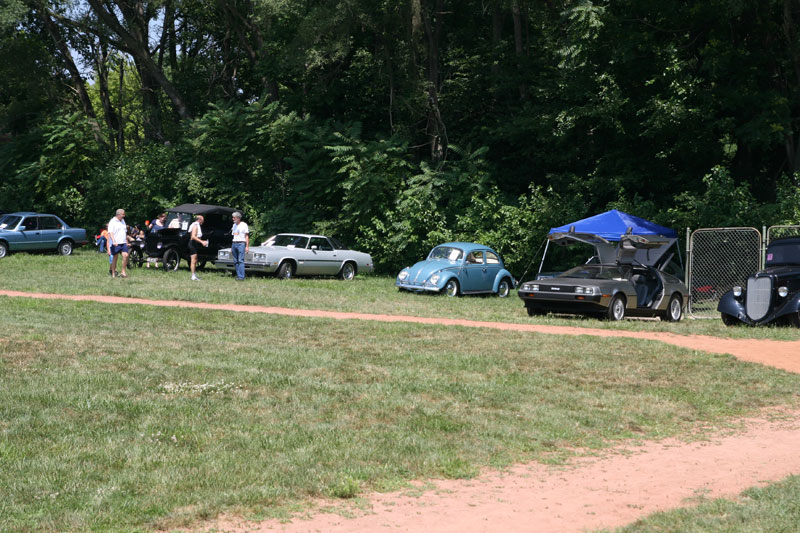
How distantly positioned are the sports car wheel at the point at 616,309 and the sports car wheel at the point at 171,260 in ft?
47.8

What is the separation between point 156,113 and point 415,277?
90.5 feet

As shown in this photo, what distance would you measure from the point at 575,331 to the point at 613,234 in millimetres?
8344

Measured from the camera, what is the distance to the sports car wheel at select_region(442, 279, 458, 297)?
23875 millimetres

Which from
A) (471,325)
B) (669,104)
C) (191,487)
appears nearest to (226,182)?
(669,104)

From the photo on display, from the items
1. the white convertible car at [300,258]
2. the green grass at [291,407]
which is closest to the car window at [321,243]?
the white convertible car at [300,258]

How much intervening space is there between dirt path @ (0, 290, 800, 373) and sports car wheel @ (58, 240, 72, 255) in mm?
15183

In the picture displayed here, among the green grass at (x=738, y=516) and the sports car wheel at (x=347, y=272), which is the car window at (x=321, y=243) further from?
the green grass at (x=738, y=516)

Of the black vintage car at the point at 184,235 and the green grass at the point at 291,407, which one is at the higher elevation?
the black vintage car at the point at 184,235

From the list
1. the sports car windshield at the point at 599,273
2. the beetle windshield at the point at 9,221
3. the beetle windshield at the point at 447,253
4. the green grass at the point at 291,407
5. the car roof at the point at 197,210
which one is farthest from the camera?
the beetle windshield at the point at 9,221

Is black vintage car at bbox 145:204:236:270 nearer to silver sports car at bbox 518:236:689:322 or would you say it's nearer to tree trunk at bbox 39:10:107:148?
silver sports car at bbox 518:236:689:322

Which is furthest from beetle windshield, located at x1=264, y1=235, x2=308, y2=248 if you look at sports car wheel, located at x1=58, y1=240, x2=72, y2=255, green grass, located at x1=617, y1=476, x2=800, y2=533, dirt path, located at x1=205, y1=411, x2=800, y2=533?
green grass, located at x1=617, y1=476, x2=800, y2=533

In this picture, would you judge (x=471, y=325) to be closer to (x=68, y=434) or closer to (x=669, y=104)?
(x=68, y=434)

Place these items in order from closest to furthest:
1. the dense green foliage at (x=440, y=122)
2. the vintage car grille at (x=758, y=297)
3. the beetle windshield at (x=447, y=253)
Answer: the vintage car grille at (x=758, y=297) → the beetle windshield at (x=447, y=253) → the dense green foliage at (x=440, y=122)

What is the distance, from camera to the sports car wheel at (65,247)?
34.6 m
